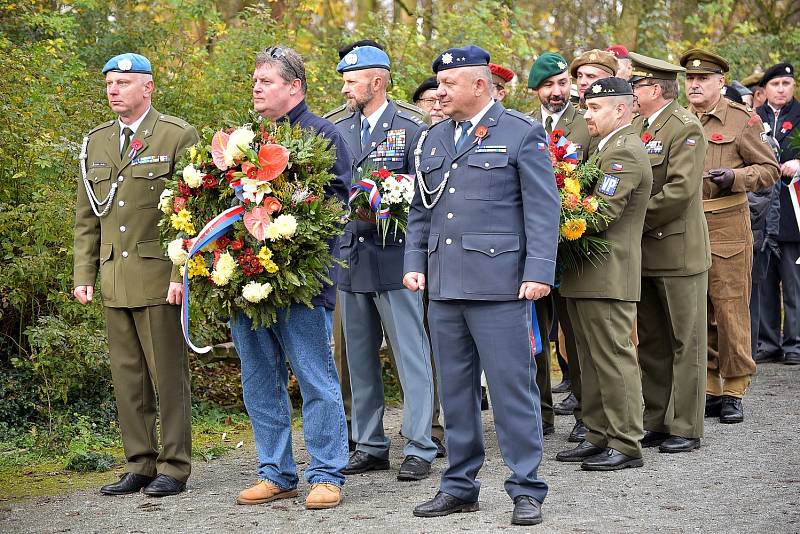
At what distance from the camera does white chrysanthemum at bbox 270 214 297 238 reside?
563 centimetres

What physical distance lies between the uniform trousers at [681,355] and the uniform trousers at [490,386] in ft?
6.27

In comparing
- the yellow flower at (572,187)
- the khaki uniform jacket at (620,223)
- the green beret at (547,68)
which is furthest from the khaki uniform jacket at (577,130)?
the yellow flower at (572,187)

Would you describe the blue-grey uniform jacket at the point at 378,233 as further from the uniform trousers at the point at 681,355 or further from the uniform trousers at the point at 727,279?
the uniform trousers at the point at 727,279

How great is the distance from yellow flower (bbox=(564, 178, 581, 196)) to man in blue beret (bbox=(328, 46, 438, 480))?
0.91 m

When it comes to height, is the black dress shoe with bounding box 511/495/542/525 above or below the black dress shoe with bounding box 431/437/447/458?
above

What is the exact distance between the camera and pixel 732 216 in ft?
27.2

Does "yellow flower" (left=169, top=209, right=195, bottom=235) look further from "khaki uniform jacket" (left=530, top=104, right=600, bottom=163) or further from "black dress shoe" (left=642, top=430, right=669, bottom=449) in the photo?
"black dress shoe" (left=642, top=430, right=669, bottom=449)

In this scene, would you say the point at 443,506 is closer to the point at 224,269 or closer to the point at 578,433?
the point at 224,269

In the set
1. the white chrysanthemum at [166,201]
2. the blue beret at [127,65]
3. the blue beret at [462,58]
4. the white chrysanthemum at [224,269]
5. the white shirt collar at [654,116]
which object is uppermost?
the blue beret at [127,65]

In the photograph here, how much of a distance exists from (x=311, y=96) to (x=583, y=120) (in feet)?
11.1

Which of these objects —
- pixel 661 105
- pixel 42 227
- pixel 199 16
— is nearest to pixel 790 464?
pixel 661 105

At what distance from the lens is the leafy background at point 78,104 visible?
310 inches

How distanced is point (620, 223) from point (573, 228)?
0.42 meters

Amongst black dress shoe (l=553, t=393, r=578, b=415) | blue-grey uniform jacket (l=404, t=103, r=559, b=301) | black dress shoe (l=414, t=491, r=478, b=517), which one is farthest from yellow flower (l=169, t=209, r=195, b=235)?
black dress shoe (l=553, t=393, r=578, b=415)
